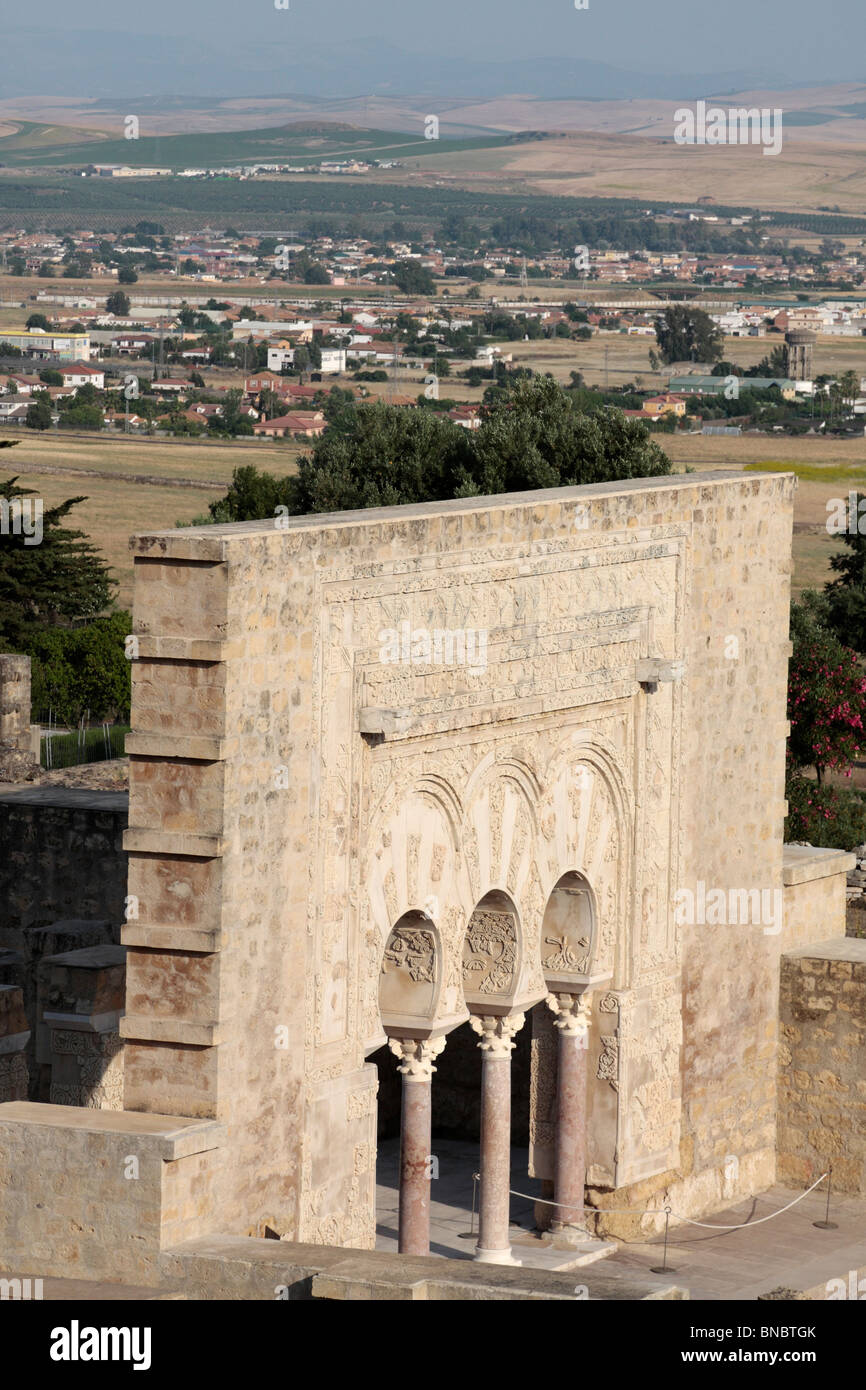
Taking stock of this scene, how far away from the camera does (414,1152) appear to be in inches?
547

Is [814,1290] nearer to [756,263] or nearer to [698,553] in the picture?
[698,553]

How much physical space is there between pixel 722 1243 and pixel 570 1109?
157 centimetres

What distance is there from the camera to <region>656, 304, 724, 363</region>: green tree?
398 feet

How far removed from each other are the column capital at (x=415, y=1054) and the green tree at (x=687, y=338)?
109476 millimetres

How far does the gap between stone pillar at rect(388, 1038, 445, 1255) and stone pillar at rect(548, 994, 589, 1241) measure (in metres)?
1.53

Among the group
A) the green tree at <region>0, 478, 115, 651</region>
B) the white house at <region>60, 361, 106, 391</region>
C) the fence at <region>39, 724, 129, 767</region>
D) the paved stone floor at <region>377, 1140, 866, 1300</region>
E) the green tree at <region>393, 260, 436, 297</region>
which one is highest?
the green tree at <region>393, 260, 436, 297</region>

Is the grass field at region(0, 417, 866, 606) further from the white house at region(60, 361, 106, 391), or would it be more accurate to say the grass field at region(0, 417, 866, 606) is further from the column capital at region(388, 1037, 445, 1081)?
the column capital at region(388, 1037, 445, 1081)

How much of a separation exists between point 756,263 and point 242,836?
18349cm

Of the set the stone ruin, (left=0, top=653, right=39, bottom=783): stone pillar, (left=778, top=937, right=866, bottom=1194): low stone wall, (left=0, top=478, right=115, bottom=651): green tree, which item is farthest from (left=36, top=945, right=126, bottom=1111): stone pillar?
(left=0, top=478, right=115, bottom=651): green tree

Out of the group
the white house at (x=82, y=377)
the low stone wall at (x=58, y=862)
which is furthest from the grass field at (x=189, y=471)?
the low stone wall at (x=58, y=862)

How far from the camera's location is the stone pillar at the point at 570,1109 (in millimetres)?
15242

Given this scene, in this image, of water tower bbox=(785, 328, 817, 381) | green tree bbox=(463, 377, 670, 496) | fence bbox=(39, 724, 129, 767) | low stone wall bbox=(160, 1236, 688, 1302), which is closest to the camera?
low stone wall bbox=(160, 1236, 688, 1302)

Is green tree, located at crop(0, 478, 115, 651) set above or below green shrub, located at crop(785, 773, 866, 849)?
above
